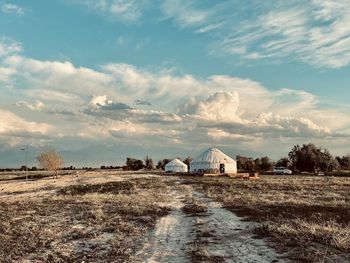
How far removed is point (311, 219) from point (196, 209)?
7415 millimetres

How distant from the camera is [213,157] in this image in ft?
316

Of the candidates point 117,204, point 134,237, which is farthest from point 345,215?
point 117,204

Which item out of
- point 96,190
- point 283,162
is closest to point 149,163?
point 283,162

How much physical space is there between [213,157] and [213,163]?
2.18 m

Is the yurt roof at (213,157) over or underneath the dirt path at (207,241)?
over

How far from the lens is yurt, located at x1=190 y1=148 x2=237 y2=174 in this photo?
3714 inches

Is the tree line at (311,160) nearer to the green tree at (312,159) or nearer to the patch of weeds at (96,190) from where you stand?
the green tree at (312,159)

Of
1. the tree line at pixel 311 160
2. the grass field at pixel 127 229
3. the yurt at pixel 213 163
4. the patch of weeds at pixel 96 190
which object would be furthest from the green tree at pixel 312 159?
the grass field at pixel 127 229

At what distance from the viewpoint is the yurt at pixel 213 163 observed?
94344 mm

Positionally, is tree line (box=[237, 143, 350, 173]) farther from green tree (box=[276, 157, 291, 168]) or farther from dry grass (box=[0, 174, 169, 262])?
dry grass (box=[0, 174, 169, 262])

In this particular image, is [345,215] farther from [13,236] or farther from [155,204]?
[13,236]

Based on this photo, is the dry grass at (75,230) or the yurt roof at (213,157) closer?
the dry grass at (75,230)

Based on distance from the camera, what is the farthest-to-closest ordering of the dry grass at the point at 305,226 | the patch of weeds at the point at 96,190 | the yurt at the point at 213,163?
1. the yurt at the point at 213,163
2. the patch of weeds at the point at 96,190
3. the dry grass at the point at 305,226

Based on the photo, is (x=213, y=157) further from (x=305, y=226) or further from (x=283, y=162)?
(x=305, y=226)
